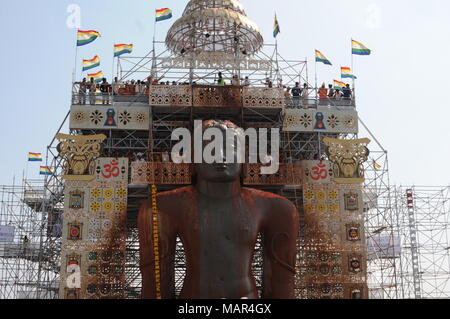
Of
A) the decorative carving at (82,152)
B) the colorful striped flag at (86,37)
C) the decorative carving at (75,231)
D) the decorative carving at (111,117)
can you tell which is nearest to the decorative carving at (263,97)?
the decorative carving at (111,117)

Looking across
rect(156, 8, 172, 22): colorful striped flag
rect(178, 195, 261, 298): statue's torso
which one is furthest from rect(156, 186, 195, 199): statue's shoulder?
rect(156, 8, 172, 22): colorful striped flag

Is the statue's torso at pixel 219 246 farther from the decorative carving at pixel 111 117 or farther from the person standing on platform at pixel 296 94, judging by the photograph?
the person standing on platform at pixel 296 94

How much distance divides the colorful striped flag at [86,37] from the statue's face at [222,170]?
1099cm

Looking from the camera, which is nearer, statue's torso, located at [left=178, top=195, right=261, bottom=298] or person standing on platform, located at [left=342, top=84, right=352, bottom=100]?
statue's torso, located at [left=178, top=195, right=261, bottom=298]

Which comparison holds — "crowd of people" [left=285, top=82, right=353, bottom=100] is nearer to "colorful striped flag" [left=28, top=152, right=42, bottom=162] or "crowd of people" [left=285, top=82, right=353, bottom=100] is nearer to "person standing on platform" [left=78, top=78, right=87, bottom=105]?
"person standing on platform" [left=78, top=78, right=87, bottom=105]

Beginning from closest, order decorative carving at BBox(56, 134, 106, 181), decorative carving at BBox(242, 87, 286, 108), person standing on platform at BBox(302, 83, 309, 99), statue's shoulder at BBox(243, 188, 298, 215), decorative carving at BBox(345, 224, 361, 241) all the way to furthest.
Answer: statue's shoulder at BBox(243, 188, 298, 215) → decorative carving at BBox(56, 134, 106, 181) → decorative carving at BBox(345, 224, 361, 241) → decorative carving at BBox(242, 87, 286, 108) → person standing on platform at BBox(302, 83, 309, 99)

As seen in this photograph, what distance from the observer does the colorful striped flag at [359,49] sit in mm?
21344

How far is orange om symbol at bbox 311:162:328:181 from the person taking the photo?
1770 centimetres

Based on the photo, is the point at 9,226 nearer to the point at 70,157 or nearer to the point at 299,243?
the point at 70,157

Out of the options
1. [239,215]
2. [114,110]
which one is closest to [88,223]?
[114,110]

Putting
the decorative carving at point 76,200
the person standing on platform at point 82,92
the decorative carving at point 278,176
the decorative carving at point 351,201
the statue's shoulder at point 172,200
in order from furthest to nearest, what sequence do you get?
the person standing on platform at point 82,92
the decorative carving at point 351,201
the decorative carving at point 76,200
the decorative carving at point 278,176
the statue's shoulder at point 172,200

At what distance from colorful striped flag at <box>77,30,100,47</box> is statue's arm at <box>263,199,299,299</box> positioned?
1171cm

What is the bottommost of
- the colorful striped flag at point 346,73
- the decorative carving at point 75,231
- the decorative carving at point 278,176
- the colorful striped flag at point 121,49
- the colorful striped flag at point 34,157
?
the decorative carving at point 75,231

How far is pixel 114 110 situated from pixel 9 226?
7732mm
